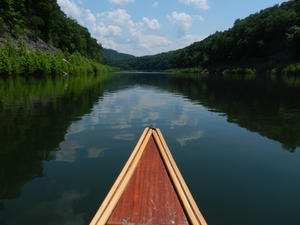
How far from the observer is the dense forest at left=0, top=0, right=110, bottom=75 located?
60.8 m

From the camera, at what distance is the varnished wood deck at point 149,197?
4.75m

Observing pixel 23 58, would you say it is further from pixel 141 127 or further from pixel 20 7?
pixel 141 127

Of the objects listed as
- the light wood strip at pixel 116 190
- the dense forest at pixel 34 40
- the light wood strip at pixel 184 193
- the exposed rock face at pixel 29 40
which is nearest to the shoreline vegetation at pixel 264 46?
the dense forest at pixel 34 40

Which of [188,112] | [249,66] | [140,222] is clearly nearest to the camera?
[140,222]

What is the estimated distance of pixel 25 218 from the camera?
6148 mm

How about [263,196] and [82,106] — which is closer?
[263,196]

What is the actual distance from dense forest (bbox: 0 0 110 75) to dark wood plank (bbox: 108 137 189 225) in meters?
57.0

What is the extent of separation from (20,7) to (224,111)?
8963 cm

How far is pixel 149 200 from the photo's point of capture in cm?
546

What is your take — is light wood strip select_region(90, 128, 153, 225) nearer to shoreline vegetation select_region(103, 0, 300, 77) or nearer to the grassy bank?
the grassy bank

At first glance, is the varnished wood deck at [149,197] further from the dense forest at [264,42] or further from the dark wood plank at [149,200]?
the dense forest at [264,42]

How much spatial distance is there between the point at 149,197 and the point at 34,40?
90.7 metres

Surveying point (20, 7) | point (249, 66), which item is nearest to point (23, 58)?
point (20, 7)

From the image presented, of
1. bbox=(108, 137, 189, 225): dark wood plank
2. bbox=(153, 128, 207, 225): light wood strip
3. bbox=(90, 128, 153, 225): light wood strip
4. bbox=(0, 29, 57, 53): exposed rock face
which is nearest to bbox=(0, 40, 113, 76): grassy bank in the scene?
bbox=(0, 29, 57, 53): exposed rock face
